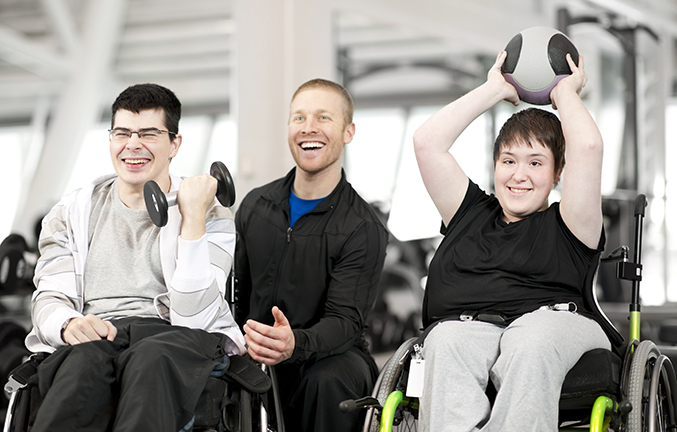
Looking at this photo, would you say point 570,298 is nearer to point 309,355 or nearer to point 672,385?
point 672,385

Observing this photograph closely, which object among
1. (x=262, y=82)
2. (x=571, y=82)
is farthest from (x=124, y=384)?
(x=262, y=82)

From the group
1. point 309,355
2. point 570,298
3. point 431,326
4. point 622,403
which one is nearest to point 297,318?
point 309,355

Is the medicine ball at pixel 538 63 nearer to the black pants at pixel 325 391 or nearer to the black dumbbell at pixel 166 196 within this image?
the black dumbbell at pixel 166 196

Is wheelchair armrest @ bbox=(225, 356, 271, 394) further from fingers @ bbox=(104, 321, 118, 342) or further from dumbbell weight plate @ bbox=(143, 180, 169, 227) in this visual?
dumbbell weight plate @ bbox=(143, 180, 169, 227)

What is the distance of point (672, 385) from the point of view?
5.96 feet

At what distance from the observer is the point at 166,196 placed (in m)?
1.85

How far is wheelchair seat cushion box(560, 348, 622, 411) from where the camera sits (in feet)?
5.14

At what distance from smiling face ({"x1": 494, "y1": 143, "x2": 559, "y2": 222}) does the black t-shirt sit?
4 centimetres

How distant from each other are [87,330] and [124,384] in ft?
0.70

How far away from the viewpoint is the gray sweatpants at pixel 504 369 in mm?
1501

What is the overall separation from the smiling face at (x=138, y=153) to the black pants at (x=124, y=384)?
49cm

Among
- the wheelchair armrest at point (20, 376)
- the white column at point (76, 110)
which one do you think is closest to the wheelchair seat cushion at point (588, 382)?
the wheelchair armrest at point (20, 376)

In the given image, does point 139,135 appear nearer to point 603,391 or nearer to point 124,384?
point 124,384

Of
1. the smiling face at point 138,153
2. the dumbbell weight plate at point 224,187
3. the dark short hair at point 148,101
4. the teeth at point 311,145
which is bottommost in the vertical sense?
the dumbbell weight plate at point 224,187
